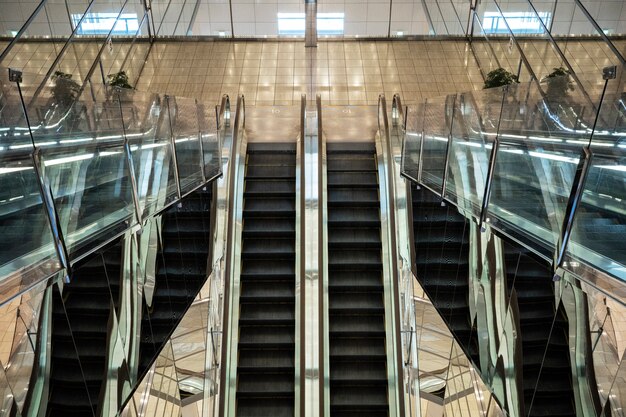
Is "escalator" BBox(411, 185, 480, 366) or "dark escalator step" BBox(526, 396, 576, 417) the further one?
"escalator" BBox(411, 185, 480, 366)

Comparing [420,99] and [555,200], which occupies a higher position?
[420,99]

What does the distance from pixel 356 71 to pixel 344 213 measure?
500 centimetres

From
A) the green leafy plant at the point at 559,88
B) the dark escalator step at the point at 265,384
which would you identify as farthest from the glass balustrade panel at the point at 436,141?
the dark escalator step at the point at 265,384

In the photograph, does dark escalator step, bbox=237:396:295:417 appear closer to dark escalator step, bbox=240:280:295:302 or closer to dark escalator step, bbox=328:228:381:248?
dark escalator step, bbox=240:280:295:302

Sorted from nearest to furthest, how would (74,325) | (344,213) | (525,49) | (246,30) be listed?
(74,325) → (344,213) → (525,49) → (246,30)

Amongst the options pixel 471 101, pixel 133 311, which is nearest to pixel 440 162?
pixel 471 101

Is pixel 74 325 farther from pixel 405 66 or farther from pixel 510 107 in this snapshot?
pixel 405 66

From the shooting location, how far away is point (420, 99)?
11.8m

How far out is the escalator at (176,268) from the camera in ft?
20.5

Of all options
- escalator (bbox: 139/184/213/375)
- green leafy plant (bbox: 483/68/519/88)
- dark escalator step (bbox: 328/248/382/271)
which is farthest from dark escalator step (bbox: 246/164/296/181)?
green leafy plant (bbox: 483/68/519/88)

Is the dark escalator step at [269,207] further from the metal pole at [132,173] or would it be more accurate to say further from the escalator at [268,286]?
the metal pole at [132,173]

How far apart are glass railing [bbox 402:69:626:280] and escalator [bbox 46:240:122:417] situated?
10.1 ft

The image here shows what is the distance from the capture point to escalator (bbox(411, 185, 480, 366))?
6.36 meters

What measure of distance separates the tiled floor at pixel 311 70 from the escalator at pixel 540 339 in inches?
280
